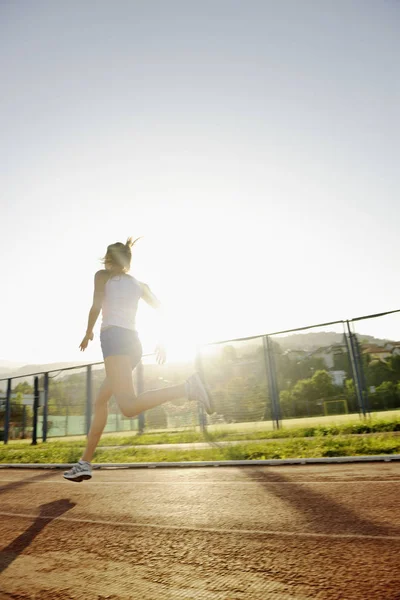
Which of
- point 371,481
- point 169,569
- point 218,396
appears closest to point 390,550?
point 169,569

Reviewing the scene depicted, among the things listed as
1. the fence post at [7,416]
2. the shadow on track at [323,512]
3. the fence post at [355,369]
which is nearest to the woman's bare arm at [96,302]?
the shadow on track at [323,512]

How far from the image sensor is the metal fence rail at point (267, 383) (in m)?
10.3

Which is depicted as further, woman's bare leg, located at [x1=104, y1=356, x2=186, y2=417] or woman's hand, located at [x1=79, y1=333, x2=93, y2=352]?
woman's hand, located at [x1=79, y1=333, x2=93, y2=352]

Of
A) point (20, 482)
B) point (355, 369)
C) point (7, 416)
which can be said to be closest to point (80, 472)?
point (20, 482)

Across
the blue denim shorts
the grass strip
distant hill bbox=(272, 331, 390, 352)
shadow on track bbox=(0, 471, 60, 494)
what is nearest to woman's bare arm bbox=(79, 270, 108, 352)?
the blue denim shorts

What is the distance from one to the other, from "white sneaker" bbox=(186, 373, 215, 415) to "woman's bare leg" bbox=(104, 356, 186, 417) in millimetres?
52

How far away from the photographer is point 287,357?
38.2 feet

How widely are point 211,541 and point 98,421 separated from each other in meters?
2.10

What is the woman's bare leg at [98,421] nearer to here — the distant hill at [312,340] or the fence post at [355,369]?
the fence post at [355,369]

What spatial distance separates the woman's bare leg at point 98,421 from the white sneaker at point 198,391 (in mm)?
703

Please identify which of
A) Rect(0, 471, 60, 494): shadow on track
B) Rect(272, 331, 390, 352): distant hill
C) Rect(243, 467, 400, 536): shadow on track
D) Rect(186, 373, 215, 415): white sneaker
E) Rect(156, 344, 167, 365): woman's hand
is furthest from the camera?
Rect(272, 331, 390, 352): distant hill

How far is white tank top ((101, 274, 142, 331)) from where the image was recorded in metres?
3.86

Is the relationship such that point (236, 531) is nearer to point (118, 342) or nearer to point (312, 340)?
point (118, 342)

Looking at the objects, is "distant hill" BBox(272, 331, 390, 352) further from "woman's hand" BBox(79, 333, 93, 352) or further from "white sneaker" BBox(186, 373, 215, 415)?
"woman's hand" BBox(79, 333, 93, 352)
